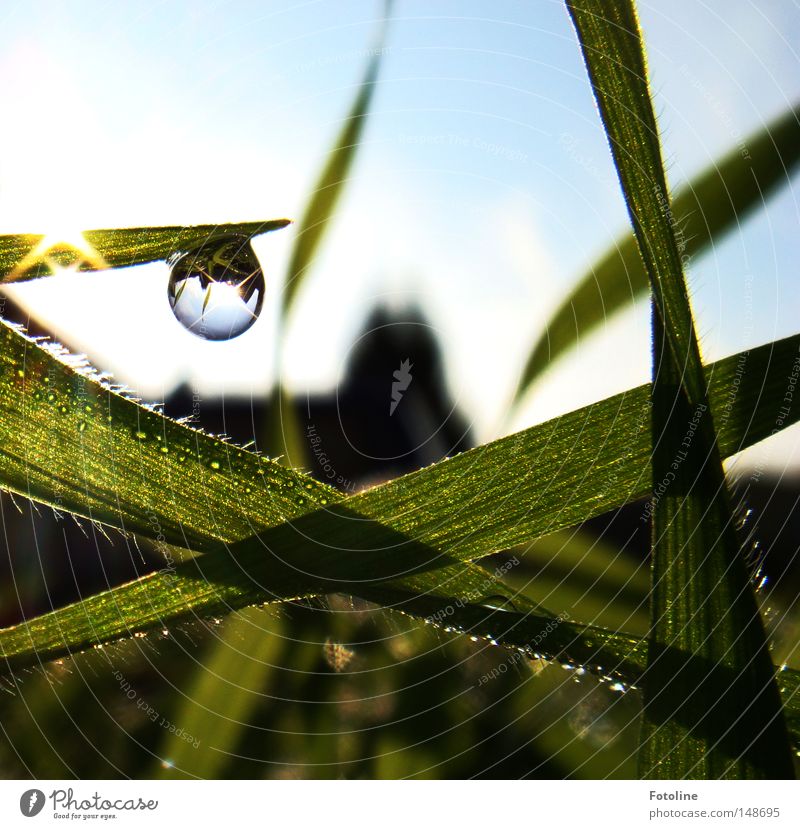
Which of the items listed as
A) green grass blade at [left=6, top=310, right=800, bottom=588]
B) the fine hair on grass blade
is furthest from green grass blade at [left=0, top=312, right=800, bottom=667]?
the fine hair on grass blade

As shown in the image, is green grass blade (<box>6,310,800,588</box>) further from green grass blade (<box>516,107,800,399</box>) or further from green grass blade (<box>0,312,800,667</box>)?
green grass blade (<box>516,107,800,399</box>)

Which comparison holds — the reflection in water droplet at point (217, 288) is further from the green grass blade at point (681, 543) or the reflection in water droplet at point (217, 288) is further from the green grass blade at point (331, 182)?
the green grass blade at point (681, 543)

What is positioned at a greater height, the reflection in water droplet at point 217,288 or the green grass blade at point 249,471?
the reflection in water droplet at point 217,288

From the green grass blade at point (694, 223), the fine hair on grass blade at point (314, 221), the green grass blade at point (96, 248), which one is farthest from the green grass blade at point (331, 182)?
the green grass blade at point (694, 223)

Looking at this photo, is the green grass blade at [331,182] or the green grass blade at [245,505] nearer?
the green grass blade at [245,505]

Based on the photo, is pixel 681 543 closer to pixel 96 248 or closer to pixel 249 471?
pixel 249 471
